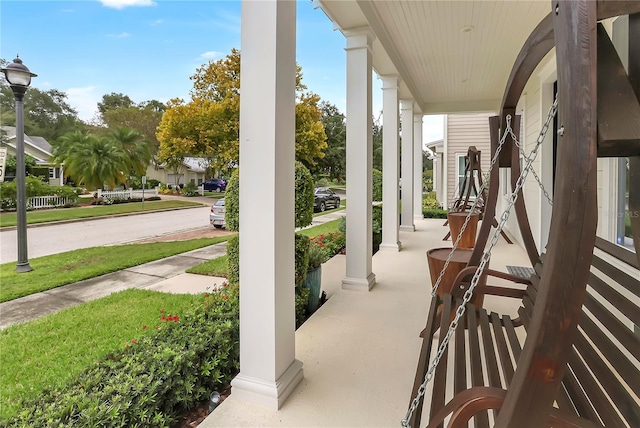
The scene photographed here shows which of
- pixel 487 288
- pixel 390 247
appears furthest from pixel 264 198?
pixel 390 247

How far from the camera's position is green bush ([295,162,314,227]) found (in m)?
2.93

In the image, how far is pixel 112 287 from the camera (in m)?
4.38

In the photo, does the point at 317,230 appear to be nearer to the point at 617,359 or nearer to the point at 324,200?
the point at 324,200

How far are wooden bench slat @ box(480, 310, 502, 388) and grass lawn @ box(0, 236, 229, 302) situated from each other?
484cm

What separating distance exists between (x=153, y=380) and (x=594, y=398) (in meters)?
1.74

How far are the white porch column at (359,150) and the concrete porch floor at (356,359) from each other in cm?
41

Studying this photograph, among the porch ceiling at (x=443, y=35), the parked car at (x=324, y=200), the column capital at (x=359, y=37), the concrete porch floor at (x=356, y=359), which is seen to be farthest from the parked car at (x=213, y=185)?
the column capital at (x=359, y=37)

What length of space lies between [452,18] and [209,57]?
9.15m

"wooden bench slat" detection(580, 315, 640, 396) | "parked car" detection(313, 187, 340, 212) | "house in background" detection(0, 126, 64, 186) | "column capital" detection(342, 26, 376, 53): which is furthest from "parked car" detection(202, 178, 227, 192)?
"wooden bench slat" detection(580, 315, 640, 396)

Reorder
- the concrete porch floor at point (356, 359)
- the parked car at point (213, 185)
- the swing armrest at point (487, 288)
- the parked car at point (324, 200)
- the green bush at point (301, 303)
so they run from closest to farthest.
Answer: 1. the concrete porch floor at point (356, 359)
2. the swing armrest at point (487, 288)
3. the green bush at point (301, 303)
4. the parked car at point (324, 200)
5. the parked car at point (213, 185)

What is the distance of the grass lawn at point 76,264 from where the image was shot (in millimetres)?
4309

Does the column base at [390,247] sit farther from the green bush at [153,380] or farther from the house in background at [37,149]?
the house in background at [37,149]

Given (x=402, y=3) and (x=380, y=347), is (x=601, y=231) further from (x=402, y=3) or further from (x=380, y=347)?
(x=402, y=3)

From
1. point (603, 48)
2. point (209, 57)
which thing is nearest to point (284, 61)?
point (603, 48)
